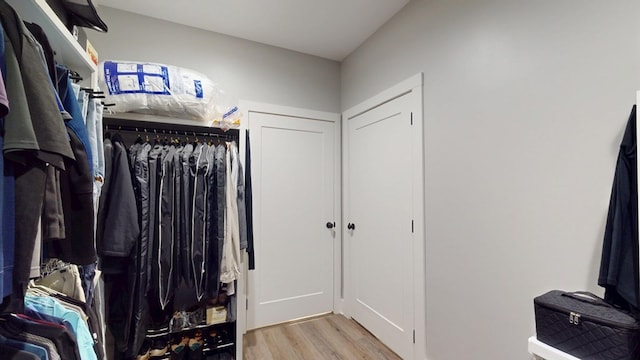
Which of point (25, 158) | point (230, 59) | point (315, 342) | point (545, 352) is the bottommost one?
point (315, 342)

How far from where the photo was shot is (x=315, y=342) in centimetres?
235

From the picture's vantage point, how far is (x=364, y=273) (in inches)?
104

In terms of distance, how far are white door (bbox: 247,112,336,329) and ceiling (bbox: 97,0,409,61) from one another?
74 centimetres

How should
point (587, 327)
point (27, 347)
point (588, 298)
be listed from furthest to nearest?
point (588, 298), point (587, 327), point (27, 347)

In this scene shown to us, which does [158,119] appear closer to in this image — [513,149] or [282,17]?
[282,17]

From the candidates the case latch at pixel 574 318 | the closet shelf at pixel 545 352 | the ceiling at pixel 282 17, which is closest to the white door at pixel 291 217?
the ceiling at pixel 282 17

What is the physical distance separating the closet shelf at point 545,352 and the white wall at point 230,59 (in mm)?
2465

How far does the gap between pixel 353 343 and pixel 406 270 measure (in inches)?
32.2

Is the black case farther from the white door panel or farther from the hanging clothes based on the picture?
the hanging clothes

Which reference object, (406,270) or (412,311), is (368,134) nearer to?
(406,270)

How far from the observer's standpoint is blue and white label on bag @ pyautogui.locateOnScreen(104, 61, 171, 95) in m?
1.84

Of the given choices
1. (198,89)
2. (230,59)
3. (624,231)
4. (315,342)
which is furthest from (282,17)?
(315,342)

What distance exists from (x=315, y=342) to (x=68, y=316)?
6.12 ft

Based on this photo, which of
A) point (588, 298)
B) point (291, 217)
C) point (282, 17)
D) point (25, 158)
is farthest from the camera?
point (291, 217)
